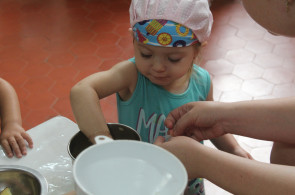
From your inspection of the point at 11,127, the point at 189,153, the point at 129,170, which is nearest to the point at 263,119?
the point at 189,153

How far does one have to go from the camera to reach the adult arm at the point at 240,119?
0.98 meters

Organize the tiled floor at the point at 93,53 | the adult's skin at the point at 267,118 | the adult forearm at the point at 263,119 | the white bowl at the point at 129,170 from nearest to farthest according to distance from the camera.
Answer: the white bowl at the point at 129,170, the adult's skin at the point at 267,118, the adult forearm at the point at 263,119, the tiled floor at the point at 93,53

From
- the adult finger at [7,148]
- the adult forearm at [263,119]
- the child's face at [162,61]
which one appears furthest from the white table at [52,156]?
the adult forearm at [263,119]

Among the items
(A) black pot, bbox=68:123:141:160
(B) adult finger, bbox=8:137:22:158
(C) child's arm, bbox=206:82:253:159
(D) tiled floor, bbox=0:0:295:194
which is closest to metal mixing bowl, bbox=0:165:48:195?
(A) black pot, bbox=68:123:141:160

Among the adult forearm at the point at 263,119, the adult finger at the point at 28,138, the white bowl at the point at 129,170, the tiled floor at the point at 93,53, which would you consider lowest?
the tiled floor at the point at 93,53

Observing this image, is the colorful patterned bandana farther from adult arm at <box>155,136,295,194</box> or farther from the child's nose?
adult arm at <box>155,136,295,194</box>

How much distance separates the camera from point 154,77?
1.11 meters

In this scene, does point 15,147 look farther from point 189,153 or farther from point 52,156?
point 189,153

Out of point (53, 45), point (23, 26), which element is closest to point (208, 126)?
Result: point (53, 45)

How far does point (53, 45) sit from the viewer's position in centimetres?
322

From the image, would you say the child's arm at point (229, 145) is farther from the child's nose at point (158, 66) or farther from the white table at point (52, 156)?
the white table at point (52, 156)

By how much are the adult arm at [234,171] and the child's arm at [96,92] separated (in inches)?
7.9

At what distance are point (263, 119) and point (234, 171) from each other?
0.92ft

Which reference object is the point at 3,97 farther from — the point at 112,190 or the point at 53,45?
the point at 53,45
